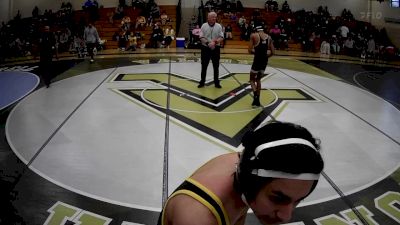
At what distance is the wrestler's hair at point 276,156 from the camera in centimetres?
95

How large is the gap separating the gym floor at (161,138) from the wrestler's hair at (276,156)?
2506 mm

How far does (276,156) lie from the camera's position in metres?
0.95

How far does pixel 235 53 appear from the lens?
1498 centimetres

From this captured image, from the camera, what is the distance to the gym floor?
3582 millimetres

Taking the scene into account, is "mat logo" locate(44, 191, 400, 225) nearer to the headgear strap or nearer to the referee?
the headgear strap

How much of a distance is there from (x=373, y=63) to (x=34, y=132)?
12339 millimetres

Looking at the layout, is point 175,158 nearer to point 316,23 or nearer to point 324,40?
point 324,40

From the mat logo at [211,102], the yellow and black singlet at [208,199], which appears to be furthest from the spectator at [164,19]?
the yellow and black singlet at [208,199]

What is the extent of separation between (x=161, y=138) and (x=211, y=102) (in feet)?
7.13

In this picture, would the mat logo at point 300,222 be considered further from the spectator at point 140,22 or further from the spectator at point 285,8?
the spectator at point 285,8

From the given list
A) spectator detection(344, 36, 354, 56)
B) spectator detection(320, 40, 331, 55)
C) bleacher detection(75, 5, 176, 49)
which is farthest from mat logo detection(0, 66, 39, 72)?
spectator detection(344, 36, 354, 56)

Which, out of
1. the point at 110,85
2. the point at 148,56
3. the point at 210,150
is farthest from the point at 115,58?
the point at 210,150

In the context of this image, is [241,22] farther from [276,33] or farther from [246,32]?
[276,33]

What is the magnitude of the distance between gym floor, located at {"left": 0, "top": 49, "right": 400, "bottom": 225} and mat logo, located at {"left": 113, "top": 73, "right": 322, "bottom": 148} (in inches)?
0.9
